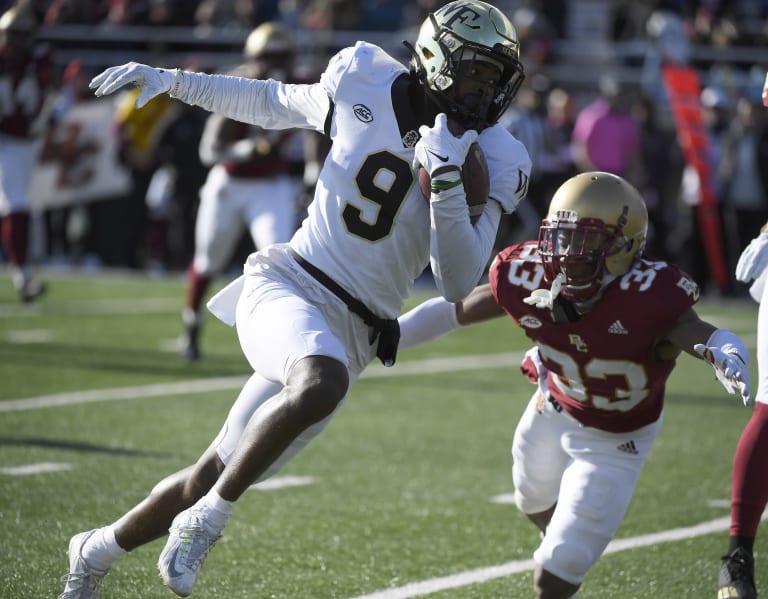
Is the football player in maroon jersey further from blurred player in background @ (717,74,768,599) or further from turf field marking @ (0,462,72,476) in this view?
turf field marking @ (0,462,72,476)

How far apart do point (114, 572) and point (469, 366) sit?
15.4 feet

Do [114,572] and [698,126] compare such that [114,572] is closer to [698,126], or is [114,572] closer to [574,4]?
[698,126]

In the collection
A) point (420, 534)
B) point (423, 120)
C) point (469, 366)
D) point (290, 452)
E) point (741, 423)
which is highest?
point (423, 120)

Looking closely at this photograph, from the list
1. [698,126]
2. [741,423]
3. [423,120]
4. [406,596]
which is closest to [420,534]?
[406,596]

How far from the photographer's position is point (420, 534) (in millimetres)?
4656

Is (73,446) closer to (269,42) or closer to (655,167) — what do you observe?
(269,42)

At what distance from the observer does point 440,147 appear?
10.9 feet

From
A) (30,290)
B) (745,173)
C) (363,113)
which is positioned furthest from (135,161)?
(363,113)

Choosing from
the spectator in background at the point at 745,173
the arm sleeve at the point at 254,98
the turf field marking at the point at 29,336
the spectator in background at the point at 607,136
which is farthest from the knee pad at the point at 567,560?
the spectator in background at the point at 745,173

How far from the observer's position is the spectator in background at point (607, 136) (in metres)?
12.3

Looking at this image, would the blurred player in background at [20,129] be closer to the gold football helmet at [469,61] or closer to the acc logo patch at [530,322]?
the gold football helmet at [469,61]

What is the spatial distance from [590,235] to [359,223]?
0.64m

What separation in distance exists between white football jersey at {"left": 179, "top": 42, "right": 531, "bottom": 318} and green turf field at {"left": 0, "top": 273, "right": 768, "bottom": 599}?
0.99 metres

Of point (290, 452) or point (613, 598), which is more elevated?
point (290, 452)
